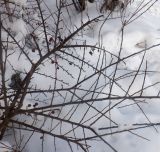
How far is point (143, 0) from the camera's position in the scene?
389 centimetres

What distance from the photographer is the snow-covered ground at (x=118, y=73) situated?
2645mm

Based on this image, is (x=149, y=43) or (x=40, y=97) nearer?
(x=40, y=97)

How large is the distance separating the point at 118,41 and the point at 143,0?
22.6 inches

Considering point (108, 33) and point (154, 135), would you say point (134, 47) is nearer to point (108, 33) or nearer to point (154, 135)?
point (108, 33)

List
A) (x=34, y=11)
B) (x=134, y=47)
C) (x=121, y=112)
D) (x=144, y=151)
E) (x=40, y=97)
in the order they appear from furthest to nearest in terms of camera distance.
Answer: (x=34, y=11) < (x=134, y=47) < (x=40, y=97) < (x=121, y=112) < (x=144, y=151)

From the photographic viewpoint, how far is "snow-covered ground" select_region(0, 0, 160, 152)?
2645 millimetres

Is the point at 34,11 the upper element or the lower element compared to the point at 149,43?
upper

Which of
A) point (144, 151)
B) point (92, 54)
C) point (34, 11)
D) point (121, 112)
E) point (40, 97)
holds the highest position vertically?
point (34, 11)

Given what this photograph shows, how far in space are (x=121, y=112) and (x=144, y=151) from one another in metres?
0.42

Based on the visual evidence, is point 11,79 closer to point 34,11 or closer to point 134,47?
point 34,11

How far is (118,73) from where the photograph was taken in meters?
3.27

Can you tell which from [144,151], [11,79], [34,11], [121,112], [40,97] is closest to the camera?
[144,151]

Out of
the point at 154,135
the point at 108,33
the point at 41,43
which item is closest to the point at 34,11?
the point at 41,43

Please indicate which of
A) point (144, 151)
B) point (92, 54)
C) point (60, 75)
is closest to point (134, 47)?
point (92, 54)
